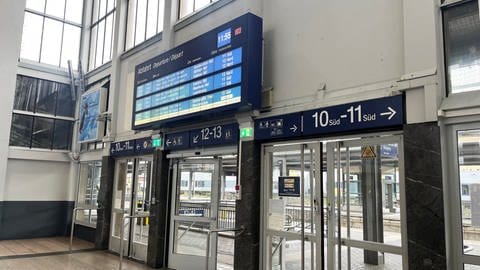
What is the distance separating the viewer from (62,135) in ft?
31.4

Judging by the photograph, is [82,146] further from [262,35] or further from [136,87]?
[262,35]

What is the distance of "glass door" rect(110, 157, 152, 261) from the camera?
664 cm

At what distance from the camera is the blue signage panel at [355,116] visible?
11.0ft

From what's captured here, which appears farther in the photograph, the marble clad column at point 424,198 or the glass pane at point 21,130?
the glass pane at point 21,130

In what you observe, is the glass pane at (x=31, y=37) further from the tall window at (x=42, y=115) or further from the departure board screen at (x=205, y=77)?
the departure board screen at (x=205, y=77)

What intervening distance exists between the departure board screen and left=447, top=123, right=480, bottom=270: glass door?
84.5 inches

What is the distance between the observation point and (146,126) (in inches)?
236

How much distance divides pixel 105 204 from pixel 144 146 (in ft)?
5.94

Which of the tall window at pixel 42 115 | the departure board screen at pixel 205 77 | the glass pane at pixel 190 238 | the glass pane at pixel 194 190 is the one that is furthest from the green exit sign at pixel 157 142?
the tall window at pixel 42 115

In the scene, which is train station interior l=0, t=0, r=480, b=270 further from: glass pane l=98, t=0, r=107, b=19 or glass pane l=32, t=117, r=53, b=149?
glass pane l=98, t=0, r=107, b=19

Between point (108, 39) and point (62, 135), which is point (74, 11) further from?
point (62, 135)

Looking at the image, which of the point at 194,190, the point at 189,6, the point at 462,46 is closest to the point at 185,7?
the point at 189,6

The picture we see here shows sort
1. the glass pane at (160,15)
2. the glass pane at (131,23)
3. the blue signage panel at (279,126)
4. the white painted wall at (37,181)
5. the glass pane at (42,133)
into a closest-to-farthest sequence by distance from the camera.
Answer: the blue signage panel at (279,126) < the glass pane at (160,15) < the glass pane at (131,23) < the white painted wall at (37,181) < the glass pane at (42,133)

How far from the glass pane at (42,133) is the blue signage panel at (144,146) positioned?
3.77m
